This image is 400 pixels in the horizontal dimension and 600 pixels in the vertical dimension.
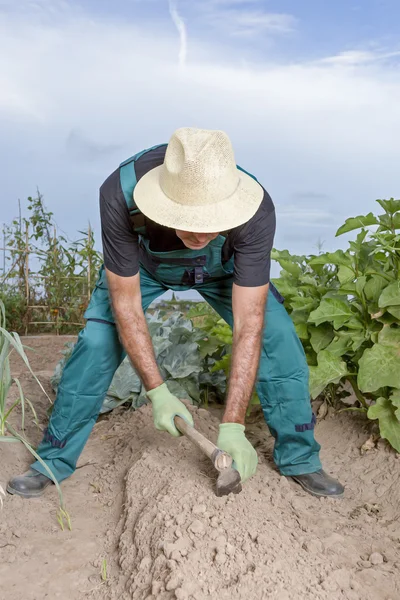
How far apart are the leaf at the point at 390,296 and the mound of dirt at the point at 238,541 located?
33.9 inches

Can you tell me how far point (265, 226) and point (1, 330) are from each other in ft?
3.39

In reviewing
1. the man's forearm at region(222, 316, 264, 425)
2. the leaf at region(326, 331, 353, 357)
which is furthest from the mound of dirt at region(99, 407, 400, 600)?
the leaf at region(326, 331, 353, 357)

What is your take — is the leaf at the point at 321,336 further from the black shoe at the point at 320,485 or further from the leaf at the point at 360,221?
the black shoe at the point at 320,485

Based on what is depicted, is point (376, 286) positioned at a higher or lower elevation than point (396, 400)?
higher

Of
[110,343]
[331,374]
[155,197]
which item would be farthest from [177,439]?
[155,197]

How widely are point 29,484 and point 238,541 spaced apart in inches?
44.3

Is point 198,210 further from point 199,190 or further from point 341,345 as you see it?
point 341,345

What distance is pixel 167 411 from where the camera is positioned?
7.59 feet

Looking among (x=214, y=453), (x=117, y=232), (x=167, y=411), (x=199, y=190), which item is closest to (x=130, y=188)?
(x=117, y=232)

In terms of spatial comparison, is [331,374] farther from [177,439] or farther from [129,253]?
[129,253]

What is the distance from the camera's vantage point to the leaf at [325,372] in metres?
2.90

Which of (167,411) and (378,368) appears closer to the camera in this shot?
(167,411)

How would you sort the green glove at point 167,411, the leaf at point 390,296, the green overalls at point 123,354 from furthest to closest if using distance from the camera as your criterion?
the leaf at point 390,296
the green overalls at point 123,354
the green glove at point 167,411

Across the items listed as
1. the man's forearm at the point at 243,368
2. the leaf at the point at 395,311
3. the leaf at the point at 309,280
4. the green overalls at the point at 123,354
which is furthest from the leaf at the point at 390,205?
the man's forearm at the point at 243,368
